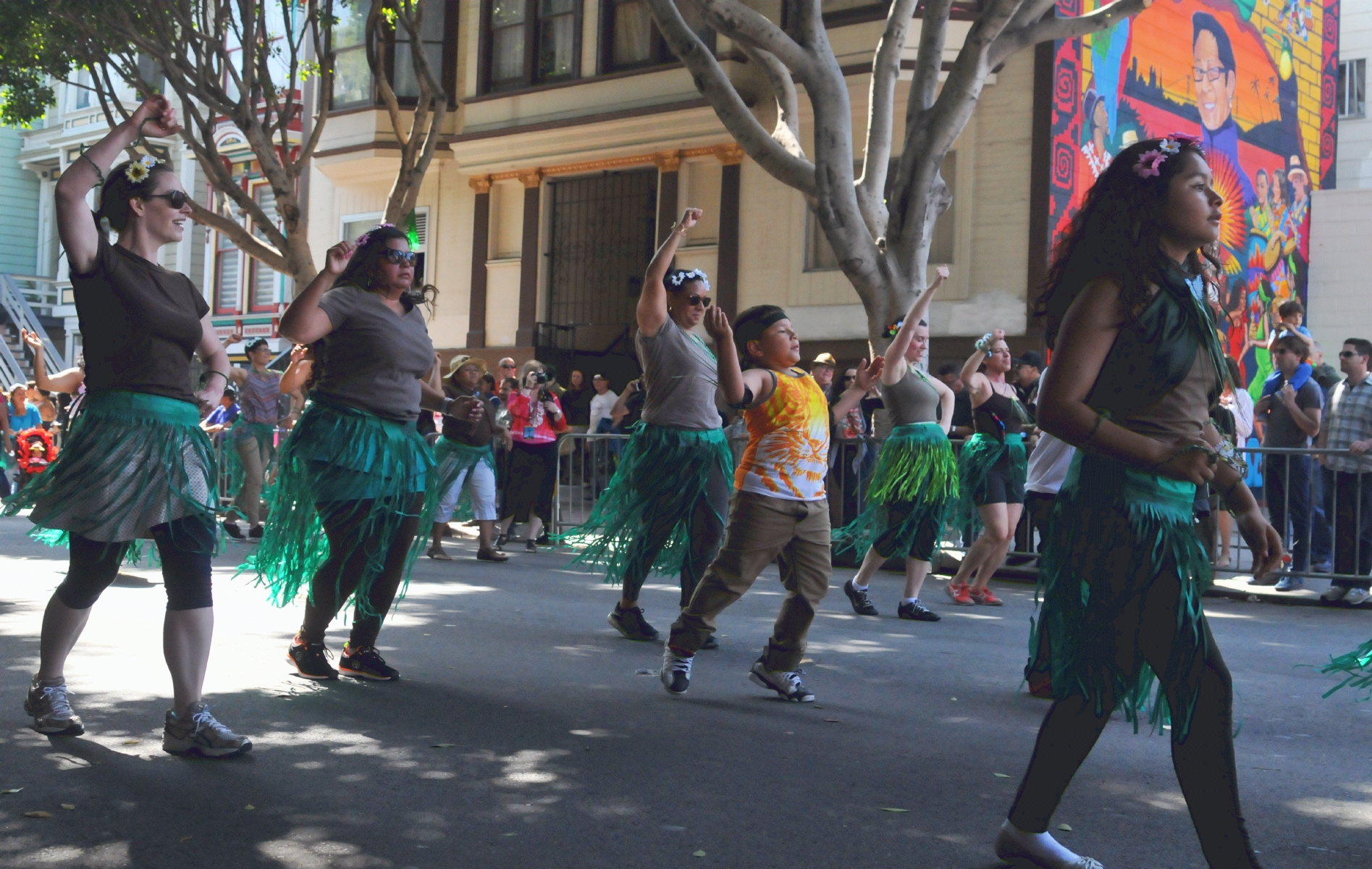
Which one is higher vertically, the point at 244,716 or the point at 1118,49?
the point at 1118,49

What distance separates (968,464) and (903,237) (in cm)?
323

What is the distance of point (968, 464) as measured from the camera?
930 cm

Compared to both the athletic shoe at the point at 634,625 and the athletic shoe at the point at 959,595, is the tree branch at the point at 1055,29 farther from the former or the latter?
the athletic shoe at the point at 634,625

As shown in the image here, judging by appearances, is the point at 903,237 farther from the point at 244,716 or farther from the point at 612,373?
the point at 612,373

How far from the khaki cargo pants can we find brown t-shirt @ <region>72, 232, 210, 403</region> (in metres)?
2.24

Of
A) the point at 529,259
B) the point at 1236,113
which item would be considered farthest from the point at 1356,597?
the point at 529,259

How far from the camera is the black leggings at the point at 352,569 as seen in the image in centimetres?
579

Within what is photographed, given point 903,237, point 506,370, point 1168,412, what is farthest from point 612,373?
point 1168,412

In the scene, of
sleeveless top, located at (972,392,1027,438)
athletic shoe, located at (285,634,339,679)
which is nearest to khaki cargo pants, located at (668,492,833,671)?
athletic shoe, located at (285,634,339,679)

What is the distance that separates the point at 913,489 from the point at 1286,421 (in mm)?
4635

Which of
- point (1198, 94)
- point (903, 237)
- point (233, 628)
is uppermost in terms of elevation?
point (1198, 94)

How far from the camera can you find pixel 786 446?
19.2ft

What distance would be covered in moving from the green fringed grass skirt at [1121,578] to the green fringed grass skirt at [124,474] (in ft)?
9.12

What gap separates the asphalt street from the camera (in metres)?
3.79
